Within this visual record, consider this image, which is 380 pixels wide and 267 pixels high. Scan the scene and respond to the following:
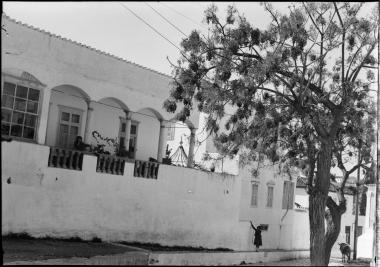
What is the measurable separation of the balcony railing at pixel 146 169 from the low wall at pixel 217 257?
2983 millimetres

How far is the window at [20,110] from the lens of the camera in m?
13.8

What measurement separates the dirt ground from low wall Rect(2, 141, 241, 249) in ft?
1.46

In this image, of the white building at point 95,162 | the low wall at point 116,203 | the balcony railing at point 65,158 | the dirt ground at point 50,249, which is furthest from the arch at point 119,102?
the dirt ground at point 50,249

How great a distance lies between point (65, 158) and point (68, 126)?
206 centimetres

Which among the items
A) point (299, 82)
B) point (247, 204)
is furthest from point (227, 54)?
point (247, 204)

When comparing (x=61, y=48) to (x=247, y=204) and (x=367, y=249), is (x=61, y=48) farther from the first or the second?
(x=367, y=249)

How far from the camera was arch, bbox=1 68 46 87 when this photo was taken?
1333cm

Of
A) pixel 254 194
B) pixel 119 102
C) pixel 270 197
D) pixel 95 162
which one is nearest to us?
pixel 95 162

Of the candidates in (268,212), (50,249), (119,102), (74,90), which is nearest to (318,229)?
(50,249)

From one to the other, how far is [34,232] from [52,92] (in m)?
4.50

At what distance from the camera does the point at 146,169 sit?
17.4m

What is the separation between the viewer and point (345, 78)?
12266 mm

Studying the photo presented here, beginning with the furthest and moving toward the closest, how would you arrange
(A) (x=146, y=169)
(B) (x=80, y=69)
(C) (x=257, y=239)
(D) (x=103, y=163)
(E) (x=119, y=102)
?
(C) (x=257, y=239)
(A) (x=146, y=169)
(E) (x=119, y=102)
(D) (x=103, y=163)
(B) (x=80, y=69)

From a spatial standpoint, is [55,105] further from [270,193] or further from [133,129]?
[270,193]
